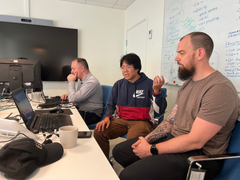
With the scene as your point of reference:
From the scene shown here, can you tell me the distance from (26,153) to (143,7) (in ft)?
10.4

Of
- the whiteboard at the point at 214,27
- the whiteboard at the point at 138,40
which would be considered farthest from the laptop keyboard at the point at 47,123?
the whiteboard at the point at 138,40

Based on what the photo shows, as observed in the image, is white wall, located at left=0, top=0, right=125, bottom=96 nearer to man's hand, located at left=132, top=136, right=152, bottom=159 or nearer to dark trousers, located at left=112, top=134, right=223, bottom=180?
man's hand, located at left=132, top=136, right=152, bottom=159

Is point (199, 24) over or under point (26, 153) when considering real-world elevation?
over

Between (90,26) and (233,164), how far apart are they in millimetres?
3694

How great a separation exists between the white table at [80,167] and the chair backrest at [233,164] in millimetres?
685

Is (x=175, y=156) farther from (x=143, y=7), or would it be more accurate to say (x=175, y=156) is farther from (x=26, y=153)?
(x=143, y=7)

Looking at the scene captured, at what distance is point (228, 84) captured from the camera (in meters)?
0.93

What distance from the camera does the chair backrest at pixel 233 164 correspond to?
2.80 feet

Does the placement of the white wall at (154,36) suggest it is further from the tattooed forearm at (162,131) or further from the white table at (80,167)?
the white table at (80,167)

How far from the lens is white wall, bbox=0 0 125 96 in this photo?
3352mm

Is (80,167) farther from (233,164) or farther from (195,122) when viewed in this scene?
(233,164)

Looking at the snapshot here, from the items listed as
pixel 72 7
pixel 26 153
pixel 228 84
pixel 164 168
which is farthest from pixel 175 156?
pixel 72 7

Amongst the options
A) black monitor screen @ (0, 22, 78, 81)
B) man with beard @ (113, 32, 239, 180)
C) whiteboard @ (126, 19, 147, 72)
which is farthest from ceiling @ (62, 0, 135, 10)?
man with beard @ (113, 32, 239, 180)

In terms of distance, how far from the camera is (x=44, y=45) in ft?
11.4
